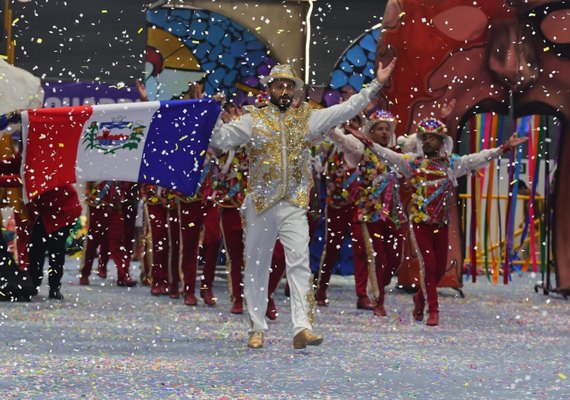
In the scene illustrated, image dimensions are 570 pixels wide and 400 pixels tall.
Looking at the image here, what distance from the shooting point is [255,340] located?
810 centimetres

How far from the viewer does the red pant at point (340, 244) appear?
11.1 meters

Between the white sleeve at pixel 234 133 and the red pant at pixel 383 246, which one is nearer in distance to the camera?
the white sleeve at pixel 234 133

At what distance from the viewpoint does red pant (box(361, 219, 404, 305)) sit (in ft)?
35.6

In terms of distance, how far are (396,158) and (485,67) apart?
3191 mm

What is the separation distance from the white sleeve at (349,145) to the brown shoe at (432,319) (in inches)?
61.0

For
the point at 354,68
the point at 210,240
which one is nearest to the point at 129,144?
the point at 210,240

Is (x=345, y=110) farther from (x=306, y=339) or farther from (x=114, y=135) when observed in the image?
(x=114, y=135)

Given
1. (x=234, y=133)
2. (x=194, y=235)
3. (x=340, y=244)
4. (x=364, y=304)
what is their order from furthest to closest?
(x=340, y=244) < (x=194, y=235) < (x=364, y=304) < (x=234, y=133)

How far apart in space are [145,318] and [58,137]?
60.5 inches

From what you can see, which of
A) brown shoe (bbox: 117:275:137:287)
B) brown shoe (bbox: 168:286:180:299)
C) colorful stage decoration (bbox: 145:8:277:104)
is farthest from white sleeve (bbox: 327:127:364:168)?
colorful stage decoration (bbox: 145:8:277:104)

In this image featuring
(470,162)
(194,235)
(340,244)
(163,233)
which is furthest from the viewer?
(163,233)

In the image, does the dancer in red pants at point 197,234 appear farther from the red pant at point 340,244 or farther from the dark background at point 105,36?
the dark background at point 105,36

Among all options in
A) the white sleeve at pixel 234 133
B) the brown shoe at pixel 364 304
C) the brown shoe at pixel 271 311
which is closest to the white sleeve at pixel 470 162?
the brown shoe at pixel 364 304

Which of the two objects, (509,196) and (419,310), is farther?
(509,196)
